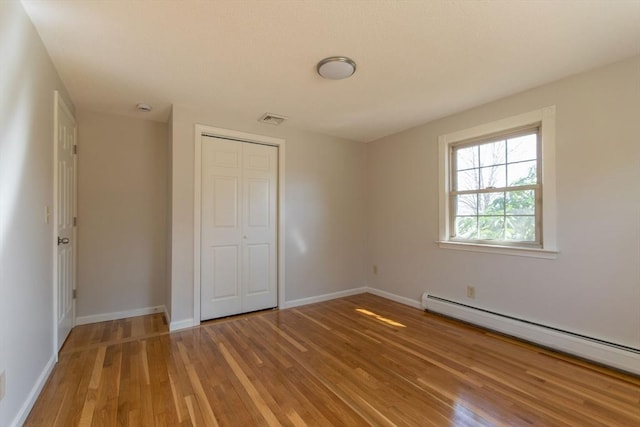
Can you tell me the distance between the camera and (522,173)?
285 cm

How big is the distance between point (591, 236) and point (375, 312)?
7.17 feet

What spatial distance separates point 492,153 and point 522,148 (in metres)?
0.29

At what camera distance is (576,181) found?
2.45 metres

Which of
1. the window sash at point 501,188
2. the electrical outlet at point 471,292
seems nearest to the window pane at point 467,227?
the window sash at point 501,188

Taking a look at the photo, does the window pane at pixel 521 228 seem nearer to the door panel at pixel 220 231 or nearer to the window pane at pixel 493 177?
the window pane at pixel 493 177

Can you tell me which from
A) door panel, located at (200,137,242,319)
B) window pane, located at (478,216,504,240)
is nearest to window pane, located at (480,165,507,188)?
window pane, located at (478,216,504,240)

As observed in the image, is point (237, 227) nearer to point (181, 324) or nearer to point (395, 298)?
point (181, 324)

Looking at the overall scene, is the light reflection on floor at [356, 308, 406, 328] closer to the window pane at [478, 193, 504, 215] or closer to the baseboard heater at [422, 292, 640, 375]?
the baseboard heater at [422, 292, 640, 375]

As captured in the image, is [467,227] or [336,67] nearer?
[336,67]

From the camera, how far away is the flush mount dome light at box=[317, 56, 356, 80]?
2.18 m

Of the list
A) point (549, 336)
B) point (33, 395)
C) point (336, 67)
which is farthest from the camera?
point (549, 336)

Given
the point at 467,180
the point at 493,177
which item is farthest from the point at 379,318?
the point at 493,177

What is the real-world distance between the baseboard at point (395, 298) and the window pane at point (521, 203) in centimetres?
157

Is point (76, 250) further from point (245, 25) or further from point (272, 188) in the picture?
point (245, 25)
